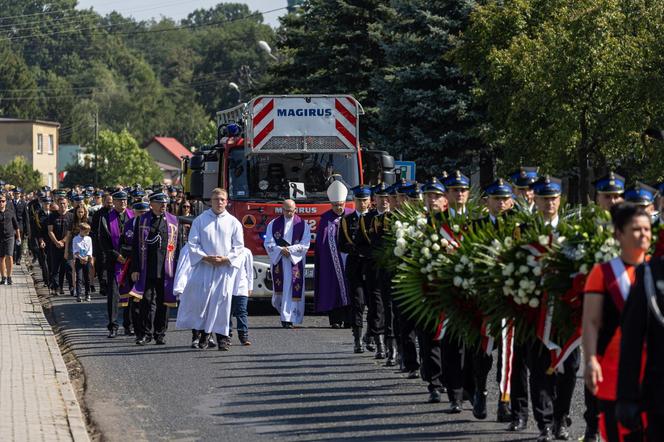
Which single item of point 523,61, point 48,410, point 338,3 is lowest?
point 48,410

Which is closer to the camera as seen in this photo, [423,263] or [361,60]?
[423,263]

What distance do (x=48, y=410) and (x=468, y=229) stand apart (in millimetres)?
3634

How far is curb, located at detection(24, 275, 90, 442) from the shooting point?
10.1 m

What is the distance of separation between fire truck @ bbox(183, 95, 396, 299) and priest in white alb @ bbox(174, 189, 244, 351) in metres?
3.94

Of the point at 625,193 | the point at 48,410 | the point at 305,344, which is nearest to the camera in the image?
the point at 625,193

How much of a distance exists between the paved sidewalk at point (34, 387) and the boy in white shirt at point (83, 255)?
139 inches

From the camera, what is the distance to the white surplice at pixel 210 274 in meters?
15.6

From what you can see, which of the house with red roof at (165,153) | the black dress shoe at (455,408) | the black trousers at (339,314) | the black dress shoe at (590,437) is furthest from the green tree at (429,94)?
the house with red roof at (165,153)

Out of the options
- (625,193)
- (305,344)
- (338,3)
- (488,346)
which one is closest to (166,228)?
(305,344)

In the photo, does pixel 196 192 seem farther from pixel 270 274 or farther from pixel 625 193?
pixel 625 193

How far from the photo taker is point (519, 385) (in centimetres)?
999

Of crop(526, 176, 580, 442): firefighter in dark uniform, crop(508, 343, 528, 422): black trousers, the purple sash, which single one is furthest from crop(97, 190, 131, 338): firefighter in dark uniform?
crop(526, 176, 580, 442): firefighter in dark uniform

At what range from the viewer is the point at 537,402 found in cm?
954

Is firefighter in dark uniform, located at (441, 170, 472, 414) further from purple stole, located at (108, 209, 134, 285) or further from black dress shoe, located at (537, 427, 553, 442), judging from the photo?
purple stole, located at (108, 209, 134, 285)
